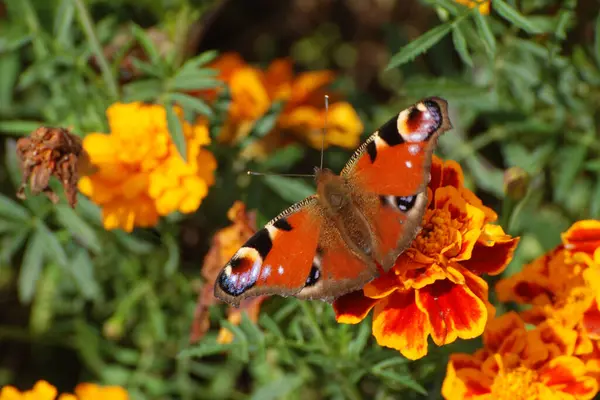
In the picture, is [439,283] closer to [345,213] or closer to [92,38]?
[345,213]

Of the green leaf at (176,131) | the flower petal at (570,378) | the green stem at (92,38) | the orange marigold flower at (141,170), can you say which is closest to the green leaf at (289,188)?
the orange marigold flower at (141,170)

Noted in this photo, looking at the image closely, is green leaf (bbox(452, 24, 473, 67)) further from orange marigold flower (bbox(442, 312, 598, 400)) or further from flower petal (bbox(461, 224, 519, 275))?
orange marigold flower (bbox(442, 312, 598, 400))

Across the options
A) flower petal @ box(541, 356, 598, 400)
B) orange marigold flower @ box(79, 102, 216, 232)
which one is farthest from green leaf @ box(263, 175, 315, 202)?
flower petal @ box(541, 356, 598, 400)

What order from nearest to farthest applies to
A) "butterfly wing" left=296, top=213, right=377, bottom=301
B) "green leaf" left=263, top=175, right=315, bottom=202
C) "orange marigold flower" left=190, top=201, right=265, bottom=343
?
"butterfly wing" left=296, top=213, right=377, bottom=301 < "orange marigold flower" left=190, top=201, right=265, bottom=343 < "green leaf" left=263, top=175, right=315, bottom=202

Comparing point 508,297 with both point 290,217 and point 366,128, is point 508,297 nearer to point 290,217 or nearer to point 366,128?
point 290,217

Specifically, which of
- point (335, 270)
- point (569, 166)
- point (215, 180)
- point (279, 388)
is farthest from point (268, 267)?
point (569, 166)

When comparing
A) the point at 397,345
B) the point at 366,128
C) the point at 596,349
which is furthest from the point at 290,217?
the point at 366,128

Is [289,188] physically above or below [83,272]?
above
